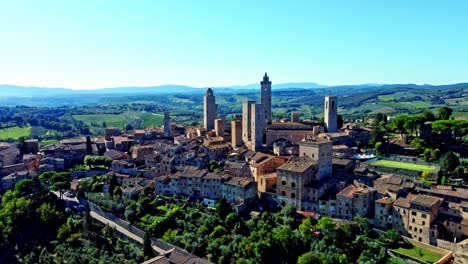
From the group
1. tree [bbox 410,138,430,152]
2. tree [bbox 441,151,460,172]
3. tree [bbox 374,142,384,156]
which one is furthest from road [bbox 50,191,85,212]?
tree [bbox 410,138,430,152]

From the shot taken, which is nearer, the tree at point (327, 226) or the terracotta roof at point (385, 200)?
the tree at point (327, 226)

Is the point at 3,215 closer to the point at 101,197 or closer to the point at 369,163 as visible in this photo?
the point at 101,197

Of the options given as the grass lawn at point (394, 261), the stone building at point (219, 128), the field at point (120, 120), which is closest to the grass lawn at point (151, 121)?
the field at point (120, 120)

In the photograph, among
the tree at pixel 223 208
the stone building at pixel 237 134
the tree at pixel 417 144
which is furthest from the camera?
the stone building at pixel 237 134

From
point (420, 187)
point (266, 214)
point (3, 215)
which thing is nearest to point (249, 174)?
point (266, 214)

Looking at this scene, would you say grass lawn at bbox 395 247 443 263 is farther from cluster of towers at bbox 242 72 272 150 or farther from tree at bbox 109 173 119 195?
tree at bbox 109 173 119 195

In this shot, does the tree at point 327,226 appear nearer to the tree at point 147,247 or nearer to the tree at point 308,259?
the tree at point 308,259
